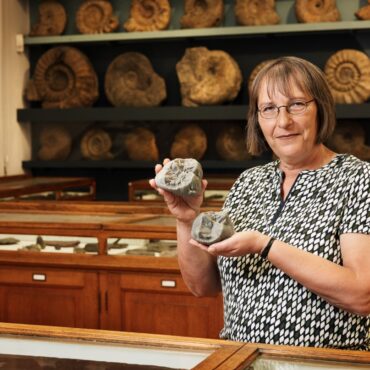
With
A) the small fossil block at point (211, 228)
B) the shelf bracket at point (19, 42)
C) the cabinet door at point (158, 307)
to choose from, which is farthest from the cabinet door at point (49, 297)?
the shelf bracket at point (19, 42)

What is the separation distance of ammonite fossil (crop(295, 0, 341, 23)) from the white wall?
3.18 meters

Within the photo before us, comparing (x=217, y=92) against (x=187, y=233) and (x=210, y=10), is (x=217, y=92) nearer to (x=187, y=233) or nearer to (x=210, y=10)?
(x=210, y=10)

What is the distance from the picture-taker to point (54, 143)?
881 centimetres

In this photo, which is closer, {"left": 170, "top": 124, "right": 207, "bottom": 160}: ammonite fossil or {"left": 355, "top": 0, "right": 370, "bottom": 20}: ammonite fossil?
{"left": 355, "top": 0, "right": 370, "bottom": 20}: ammonite fossil

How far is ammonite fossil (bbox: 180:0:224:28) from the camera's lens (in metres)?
7.98

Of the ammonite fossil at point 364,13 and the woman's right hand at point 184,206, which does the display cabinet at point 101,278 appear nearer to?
the woman's right hand at point 184,206

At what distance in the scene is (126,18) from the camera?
8.61 m

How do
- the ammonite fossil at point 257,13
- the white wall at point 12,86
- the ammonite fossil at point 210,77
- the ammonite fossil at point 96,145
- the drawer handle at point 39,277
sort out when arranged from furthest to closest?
the ammonite fossil at point 96,145
the white wall at point 12,86
the ammonite fossil at point 210,77
the ammonite fossil at point 257,13
the drawer handle at point 39,277

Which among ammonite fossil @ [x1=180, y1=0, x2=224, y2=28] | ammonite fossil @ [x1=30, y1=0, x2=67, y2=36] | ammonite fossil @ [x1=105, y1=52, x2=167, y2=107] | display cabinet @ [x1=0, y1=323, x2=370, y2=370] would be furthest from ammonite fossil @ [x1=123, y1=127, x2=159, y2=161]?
display cabinet @ [x1=0, y1=323, x2=370, y2=370]

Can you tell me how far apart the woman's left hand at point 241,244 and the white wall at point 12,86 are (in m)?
6.70

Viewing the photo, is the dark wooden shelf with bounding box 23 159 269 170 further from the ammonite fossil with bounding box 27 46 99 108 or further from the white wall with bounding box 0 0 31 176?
the ammonite fossil with bounding box 27 46 99 108

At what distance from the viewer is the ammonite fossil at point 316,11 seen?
300 inches

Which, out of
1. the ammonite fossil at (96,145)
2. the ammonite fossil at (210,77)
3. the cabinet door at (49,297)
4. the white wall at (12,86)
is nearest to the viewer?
the cabinet door at (49,297)

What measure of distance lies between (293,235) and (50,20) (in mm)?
7167
